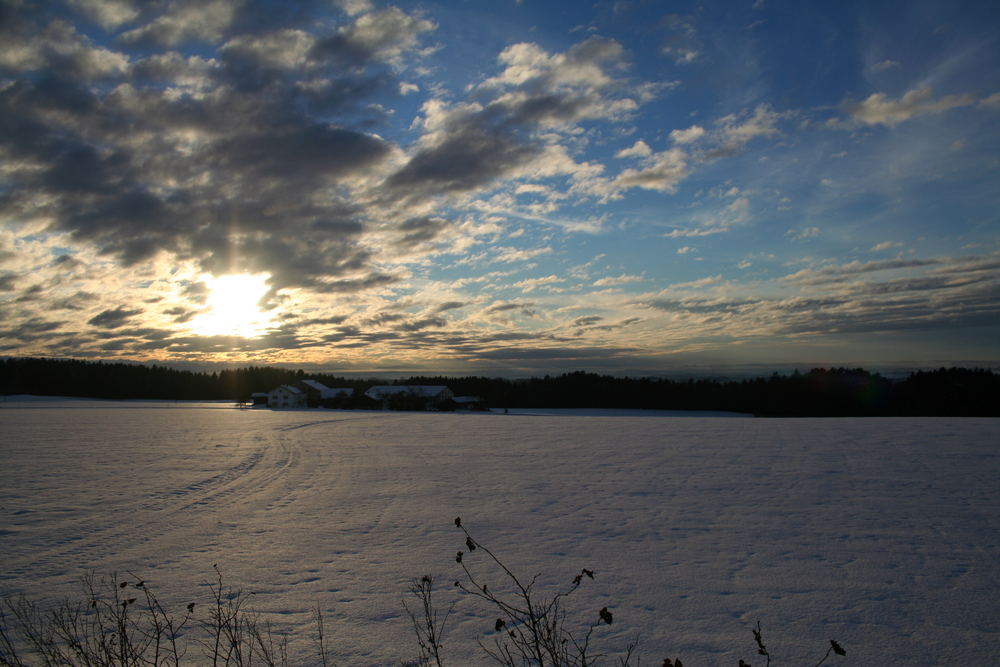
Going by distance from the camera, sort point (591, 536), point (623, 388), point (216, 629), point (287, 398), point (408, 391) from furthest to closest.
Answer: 1. point (623, 388)
2. point (287, 398)
3. point (408, 391)
4. point (591, 536)
5. point (216, 629)

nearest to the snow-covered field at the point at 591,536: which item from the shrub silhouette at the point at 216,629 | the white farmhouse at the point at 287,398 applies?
the shrub silhouette at the point at 216,629

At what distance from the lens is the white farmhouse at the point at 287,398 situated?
79.0 metres

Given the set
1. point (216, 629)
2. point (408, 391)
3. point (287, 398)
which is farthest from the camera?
point (287, 398)

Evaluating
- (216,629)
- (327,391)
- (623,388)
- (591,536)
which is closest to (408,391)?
(327,391)

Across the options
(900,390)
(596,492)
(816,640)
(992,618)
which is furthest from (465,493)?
(900,390)

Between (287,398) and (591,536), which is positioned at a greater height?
(591,536)

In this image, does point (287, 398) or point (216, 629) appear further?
point (287, 398)

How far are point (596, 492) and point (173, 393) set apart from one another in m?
119

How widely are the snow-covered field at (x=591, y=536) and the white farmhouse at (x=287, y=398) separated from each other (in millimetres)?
58620

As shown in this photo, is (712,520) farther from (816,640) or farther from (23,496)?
(23,496)

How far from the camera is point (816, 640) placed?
6.23 m

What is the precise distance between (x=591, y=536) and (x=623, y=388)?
83399 millimetres

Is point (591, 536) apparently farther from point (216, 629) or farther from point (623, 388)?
point (623, 388)

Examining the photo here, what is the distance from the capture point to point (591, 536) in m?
10.3
